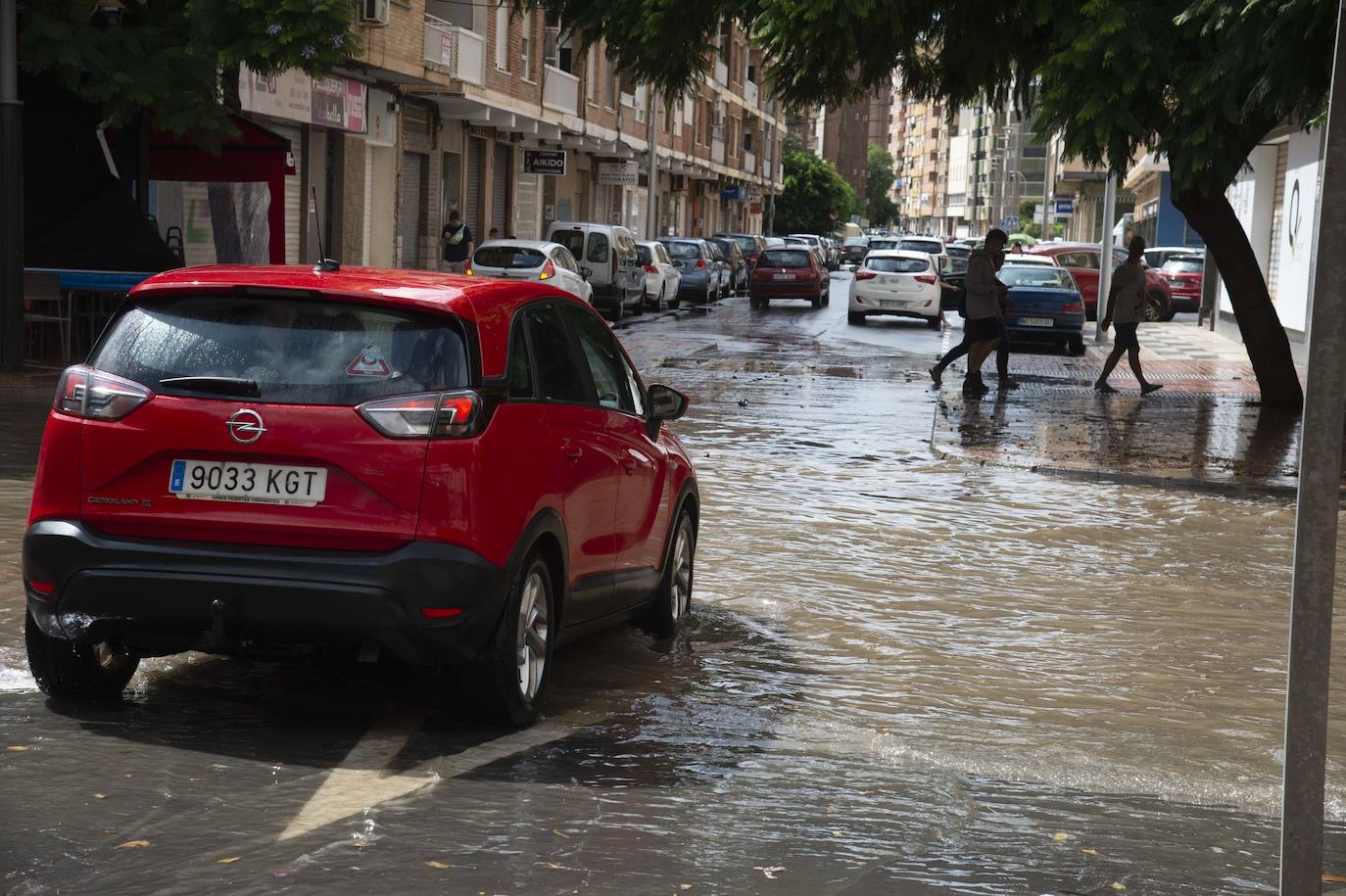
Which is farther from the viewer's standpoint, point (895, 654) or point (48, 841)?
point (895, 654)

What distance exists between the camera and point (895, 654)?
7.67 meters

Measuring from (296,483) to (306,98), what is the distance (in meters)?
25.0

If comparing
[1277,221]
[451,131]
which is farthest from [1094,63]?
[451,131]

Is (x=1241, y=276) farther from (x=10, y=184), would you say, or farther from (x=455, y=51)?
(x=455, y=51)

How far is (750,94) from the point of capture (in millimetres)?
92938

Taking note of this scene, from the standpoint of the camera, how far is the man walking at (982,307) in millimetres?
21469

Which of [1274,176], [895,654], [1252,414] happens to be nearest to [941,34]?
[1252,414]

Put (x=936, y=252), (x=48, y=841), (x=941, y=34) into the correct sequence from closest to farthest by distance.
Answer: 1. (x=48, y=841)
2. (x=941, y=34)
3. (x=936, y=252)

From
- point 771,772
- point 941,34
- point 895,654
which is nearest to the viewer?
point 771,772

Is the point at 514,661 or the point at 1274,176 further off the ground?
the point at 1274,176

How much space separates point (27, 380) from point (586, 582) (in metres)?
12.2

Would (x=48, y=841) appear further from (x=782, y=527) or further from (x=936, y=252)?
(x=936, y=252)

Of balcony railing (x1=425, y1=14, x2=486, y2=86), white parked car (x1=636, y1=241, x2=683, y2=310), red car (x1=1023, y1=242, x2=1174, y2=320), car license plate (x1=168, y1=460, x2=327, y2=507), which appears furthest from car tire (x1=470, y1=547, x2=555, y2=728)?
red car (x1=1023, y1=242, x2=1174, y2=320)

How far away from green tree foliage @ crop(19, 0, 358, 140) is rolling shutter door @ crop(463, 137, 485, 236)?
22519 millimetres
